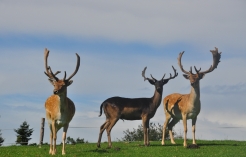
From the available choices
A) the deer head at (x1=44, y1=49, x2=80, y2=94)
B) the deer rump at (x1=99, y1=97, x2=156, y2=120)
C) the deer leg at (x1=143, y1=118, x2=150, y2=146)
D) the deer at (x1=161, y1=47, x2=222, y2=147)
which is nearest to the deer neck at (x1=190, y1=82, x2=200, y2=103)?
the deer at (x1=161, y1=47, x2=222, y2=147)

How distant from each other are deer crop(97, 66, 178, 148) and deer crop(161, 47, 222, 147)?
1.97ft

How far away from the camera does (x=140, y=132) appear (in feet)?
98.1

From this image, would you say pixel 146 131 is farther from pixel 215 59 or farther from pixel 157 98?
pixel 215 59

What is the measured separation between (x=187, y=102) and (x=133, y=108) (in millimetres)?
2377

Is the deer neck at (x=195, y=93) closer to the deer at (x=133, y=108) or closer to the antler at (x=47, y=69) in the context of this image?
the deer at (x=133, y=108)

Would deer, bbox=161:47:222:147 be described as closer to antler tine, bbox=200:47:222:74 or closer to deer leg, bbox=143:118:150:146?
antler tine, bbox=200:47:222:74

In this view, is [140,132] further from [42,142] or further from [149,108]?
[149,108]

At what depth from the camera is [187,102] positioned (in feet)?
61.6

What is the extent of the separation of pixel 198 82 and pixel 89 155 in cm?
600

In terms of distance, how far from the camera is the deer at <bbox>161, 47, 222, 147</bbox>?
732 inches

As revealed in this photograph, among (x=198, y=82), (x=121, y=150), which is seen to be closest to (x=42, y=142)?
(x=121, y=150)

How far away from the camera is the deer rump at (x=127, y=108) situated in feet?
62.8

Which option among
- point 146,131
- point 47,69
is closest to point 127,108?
point 146,131

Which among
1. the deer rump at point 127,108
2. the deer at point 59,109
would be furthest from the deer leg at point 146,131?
the deer at point 59,109
